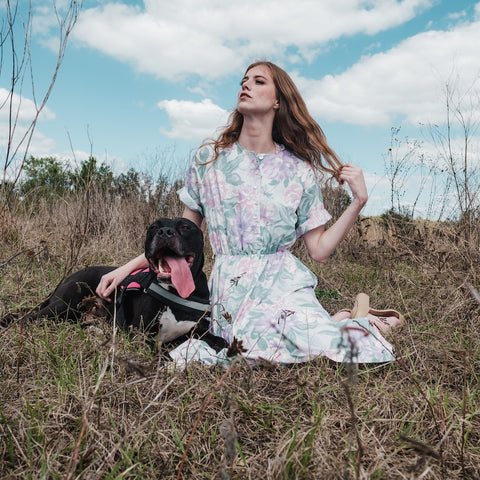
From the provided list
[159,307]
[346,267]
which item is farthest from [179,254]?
[346,267]

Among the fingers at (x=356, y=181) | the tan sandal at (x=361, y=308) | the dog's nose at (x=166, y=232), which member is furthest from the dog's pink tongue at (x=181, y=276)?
the tan sandal at (x=361, y=308)

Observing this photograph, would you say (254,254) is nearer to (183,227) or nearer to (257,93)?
(183,227)

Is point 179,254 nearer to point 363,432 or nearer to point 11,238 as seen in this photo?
point 363,432

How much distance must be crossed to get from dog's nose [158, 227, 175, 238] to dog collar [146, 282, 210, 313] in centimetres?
29

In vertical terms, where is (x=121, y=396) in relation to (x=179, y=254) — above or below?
below

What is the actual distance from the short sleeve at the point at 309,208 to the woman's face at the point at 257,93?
1.69 ft

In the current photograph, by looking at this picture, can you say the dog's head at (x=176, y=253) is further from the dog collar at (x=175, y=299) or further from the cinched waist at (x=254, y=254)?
the cinched waist at (x=254, y=254)

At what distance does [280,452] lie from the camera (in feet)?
4.84

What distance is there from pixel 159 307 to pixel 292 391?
35.9 inches

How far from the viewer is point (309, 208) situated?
3.01 metres

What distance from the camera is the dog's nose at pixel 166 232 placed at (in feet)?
8.16

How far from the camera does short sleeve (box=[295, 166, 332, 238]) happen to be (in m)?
2.98

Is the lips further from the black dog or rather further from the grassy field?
the grassy field

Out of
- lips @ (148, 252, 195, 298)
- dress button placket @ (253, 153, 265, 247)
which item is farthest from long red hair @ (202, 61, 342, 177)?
lips @ (148, 252, 195, 298)
